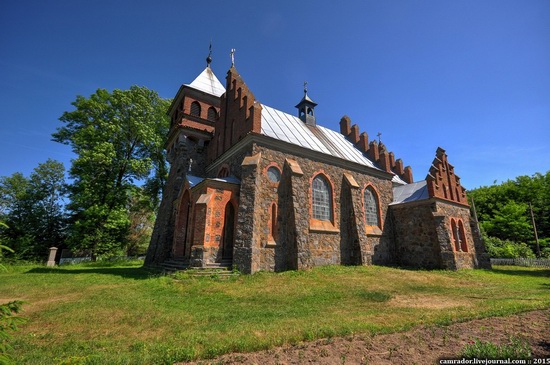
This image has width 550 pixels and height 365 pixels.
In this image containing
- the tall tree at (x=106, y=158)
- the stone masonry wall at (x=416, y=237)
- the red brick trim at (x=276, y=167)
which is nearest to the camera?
the red brick trim at (x=276, y=167)

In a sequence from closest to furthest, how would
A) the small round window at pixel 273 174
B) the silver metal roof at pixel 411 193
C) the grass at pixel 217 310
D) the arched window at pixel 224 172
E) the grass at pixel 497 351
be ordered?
the grass at pixel 497 351 → the grass at pixel 217 310 → the small round window at pixel 273 174 → the arched window at pixel 224 172 → the silver metal roof at pixel 411 193

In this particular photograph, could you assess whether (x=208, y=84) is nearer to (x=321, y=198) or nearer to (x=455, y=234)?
(x=321, y=198)

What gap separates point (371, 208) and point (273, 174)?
9.64 m

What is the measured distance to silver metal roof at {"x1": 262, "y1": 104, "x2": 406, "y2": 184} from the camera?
1883 cm

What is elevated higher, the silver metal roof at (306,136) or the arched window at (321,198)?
the silver metal roof at (306,136)

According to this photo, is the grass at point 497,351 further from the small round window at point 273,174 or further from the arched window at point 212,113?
the arched window at point 212,113

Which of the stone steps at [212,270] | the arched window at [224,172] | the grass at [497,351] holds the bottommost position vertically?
the grass at [497,351]

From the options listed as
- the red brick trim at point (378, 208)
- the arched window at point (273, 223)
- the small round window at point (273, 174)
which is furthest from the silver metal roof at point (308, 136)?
the arched window at point (273, 223)

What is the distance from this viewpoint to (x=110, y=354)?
4441 millimetres

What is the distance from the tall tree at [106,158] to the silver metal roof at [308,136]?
1345cm

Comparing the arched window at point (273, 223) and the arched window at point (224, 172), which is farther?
the arched window at point (224, 172)

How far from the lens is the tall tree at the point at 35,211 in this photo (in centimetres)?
2606

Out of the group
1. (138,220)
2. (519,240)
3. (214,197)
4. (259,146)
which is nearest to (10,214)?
(138,220)

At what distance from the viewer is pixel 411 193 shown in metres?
21.5
